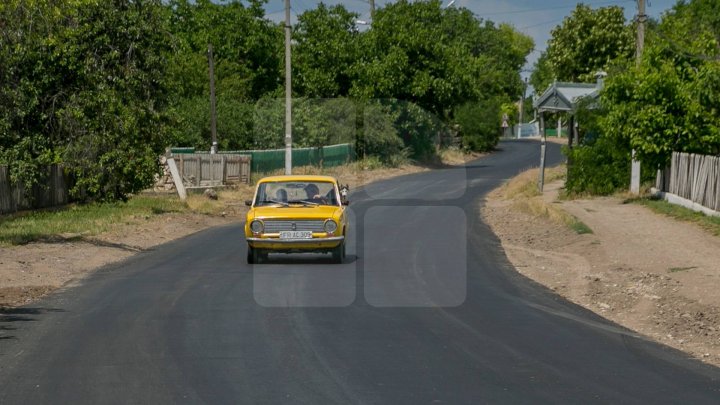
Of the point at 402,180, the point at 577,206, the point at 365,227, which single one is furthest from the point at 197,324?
the point at 402,180

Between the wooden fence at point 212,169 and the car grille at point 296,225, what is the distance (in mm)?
23897

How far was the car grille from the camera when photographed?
2045 cm

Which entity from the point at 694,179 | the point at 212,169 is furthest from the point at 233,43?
the point at 694,179

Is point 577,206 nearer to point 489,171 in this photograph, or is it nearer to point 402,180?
point 402,180

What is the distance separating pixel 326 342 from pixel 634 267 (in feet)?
31.0

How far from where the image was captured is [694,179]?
2931 cm

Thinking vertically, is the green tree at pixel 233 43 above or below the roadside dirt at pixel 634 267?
above

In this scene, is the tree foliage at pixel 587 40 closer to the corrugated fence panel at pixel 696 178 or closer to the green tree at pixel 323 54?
the green tree at pixel 323 54

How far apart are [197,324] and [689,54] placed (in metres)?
22.6

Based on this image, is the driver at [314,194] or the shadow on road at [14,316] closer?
the shadow on road at [14,316]

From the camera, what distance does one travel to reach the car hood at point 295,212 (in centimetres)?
2053

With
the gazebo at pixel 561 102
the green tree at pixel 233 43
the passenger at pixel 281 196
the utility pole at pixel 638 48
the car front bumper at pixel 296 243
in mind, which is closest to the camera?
the car front bumper at pixel 296 243

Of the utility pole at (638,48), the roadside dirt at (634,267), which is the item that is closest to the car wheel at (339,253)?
the roadside dirt at (634,267)

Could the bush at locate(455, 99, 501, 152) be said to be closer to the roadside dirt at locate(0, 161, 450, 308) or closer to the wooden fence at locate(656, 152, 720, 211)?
the roadside dirt at locate(0, 161, 450, 308)
